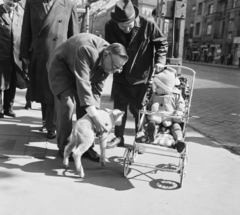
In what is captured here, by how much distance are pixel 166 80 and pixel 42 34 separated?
1800 mm

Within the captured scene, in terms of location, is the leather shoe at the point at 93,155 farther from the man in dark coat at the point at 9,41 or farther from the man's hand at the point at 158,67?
the man in dark coat at the point at 9,41

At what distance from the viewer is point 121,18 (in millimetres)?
3623

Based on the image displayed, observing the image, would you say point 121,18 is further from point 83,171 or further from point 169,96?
point 83,171

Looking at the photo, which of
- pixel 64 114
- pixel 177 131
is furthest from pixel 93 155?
pixel 177 131

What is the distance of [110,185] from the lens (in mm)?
3160

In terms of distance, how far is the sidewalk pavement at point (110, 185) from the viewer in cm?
271

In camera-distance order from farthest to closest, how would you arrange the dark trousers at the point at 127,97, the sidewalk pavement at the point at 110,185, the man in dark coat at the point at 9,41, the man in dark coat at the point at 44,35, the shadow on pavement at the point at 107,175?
the man in dark coat at the point at 9,41 → the dark trousers at the point at 127,97 → the man in dark coat at the point at 44,35 → the shadow on pavement at the point at 107,175 → the sidewalk pavement at the point at 110,185

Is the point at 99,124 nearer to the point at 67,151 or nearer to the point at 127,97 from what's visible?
the point at 67,151

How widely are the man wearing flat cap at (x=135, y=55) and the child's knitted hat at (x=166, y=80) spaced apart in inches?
4.0

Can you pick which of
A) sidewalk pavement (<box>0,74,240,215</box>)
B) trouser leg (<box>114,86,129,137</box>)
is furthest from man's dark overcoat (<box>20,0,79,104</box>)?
trouser leg (<box>114,86,129,137</box>)

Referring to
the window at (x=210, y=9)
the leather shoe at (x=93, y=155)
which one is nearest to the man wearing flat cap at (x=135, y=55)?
the leather shoe at (x=93, y=155)

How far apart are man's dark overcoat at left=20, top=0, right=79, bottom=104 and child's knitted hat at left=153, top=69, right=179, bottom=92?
4.63 ft

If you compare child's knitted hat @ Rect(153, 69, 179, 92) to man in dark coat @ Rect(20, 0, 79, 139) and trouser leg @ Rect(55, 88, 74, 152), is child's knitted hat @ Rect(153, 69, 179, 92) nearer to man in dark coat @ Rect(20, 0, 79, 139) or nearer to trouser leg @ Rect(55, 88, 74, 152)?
trouser leg @ Rect(55, 88, 74, 152)

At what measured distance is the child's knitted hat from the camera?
3904 millimetres
